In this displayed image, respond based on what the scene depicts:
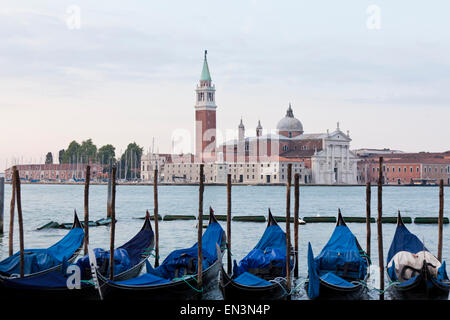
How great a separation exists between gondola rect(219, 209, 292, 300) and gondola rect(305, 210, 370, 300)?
407 millimetres

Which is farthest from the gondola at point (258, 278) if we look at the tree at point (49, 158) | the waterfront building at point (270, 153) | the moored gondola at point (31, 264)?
the tree at point (49, 158)

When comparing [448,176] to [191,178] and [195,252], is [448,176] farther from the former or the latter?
[195,252]

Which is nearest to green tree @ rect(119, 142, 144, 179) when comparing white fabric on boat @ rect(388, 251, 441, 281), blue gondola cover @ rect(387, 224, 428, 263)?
blue gondola cover @ rect(387, 224, 428, 263)

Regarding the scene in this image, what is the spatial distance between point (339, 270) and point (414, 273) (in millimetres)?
968

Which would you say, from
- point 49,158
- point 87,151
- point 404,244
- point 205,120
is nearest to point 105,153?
point 87,151

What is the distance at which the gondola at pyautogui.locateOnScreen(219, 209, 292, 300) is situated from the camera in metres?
8.15

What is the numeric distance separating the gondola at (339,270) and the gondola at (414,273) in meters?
0.40

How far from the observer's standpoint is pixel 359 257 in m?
9.47

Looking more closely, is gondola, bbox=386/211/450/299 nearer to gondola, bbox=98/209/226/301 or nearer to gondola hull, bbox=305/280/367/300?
gondola hull, bbox=305/280/367/300
